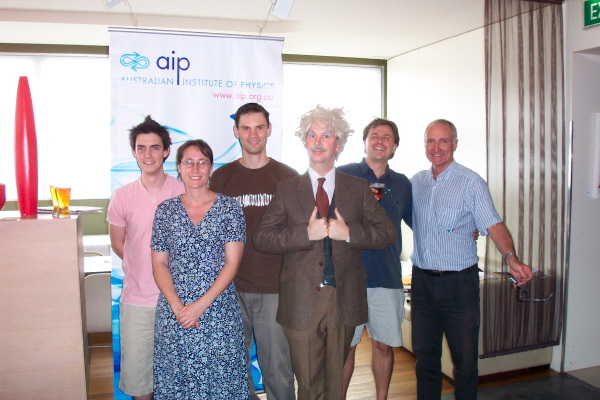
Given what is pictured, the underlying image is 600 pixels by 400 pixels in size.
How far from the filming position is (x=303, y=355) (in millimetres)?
2170

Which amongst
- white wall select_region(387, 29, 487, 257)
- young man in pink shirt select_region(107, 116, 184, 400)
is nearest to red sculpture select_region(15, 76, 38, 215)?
young man in pink shirt select_region(107, 116, 184, 400)

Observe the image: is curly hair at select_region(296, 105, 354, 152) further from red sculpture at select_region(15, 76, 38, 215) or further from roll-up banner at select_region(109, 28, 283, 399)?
red sculpture at select_region(15, 76, 38, 215)

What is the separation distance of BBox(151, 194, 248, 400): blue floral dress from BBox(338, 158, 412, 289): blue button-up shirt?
875 millimetres

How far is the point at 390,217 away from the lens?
278 cm

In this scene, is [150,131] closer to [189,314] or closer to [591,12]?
[189,314]

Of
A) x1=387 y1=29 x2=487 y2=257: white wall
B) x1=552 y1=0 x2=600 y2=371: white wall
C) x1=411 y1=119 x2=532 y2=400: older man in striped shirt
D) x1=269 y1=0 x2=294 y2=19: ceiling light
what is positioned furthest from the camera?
x1=387 y1=29 x2=487 y2=257: white wall

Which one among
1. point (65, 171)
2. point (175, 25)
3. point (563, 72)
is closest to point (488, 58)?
point (563, 72)

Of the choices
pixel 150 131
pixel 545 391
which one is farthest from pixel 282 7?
pixel 545 391

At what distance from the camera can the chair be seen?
3.87 m

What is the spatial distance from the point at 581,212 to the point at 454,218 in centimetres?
176

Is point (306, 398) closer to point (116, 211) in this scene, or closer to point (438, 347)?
point (438, 347)

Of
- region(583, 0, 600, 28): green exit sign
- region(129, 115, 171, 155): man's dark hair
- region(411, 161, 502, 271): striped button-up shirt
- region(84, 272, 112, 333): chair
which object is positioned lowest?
region(84, 272, 112, 333): chair

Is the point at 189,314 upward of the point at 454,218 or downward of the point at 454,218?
downward

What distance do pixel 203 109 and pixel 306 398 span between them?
5.91ft
